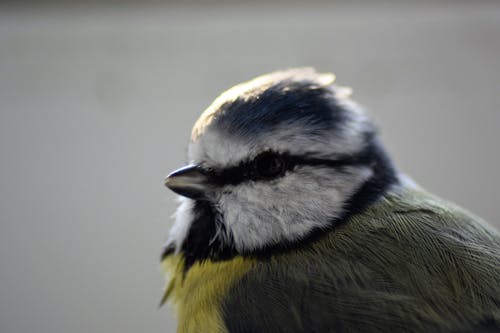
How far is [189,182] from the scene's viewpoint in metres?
0.56

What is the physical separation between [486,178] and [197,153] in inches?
44.1

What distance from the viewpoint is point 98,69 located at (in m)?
1.44

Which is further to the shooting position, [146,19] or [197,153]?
[146,19]

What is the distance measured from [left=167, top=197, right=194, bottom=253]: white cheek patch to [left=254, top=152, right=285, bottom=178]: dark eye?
0.09 meters

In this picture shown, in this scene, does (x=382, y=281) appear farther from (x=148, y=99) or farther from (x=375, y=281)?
(x=148, y=99)

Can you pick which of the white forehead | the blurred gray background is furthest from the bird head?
the blurred gray background

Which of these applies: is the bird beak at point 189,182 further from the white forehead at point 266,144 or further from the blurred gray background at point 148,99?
the blurred gray background at point 148,99

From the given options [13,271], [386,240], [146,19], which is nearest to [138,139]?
[146,19]

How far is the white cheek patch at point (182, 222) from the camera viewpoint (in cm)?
61

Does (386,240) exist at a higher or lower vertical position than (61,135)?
lower

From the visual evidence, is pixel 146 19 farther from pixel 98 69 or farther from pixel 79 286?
pixel 79 286

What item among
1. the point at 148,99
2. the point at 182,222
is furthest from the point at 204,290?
the point at 148,99

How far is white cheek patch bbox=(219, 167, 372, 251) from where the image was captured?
56 centimetres

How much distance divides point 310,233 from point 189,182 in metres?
0.13
